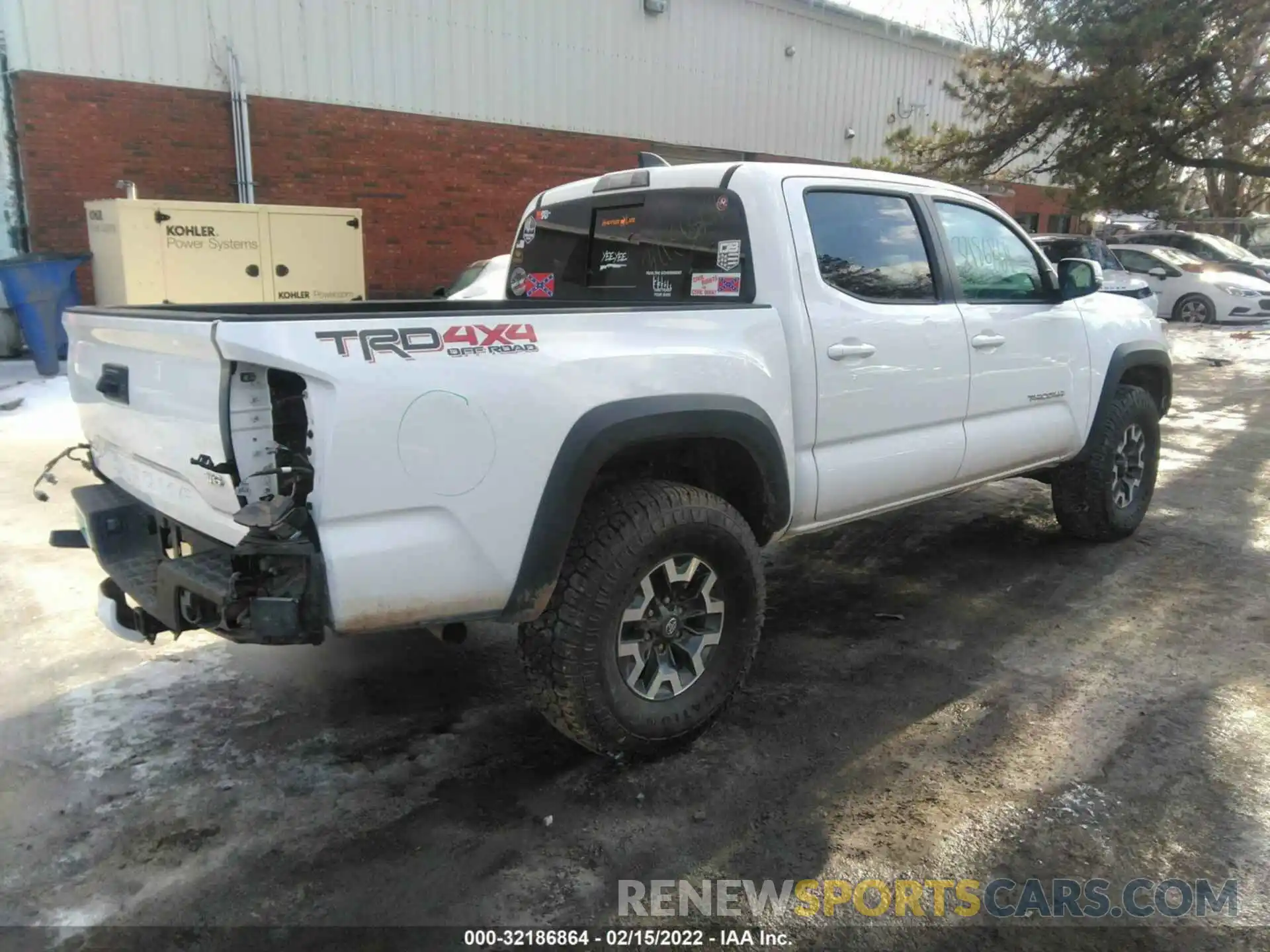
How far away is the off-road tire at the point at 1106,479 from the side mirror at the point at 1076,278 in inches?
31.9

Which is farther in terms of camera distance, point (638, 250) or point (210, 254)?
point (210, 254)

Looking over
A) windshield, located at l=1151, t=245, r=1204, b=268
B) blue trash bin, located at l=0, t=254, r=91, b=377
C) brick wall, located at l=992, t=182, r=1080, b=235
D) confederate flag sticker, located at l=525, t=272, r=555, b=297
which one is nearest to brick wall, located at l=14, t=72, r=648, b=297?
blue trash bin, located at l=0, t=254, r=91, b=377

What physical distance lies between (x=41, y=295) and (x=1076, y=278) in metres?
10.2

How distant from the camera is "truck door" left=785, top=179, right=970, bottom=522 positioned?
3619 mm

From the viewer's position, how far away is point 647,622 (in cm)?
314

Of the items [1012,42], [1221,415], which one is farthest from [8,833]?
[1012,42]

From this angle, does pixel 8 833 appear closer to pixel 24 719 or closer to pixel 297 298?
pixel 24 719

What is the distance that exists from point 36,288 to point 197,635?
25.9 ft

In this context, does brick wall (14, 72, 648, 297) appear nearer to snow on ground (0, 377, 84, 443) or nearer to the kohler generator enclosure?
the kohler generator enclosure

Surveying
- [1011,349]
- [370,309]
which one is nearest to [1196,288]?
[1011,349]

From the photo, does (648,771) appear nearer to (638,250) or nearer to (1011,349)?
(638,250)

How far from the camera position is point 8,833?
2.78m

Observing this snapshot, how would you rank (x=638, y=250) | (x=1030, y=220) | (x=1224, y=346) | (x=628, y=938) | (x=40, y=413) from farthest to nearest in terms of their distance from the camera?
(x=1030, y=220), (x=1224, y=346), (x=40, y=413), (x=638, y=250), (x=628, y=938)

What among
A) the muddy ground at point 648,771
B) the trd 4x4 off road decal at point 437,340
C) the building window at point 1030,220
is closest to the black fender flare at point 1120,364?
the muddy ground at point 648,771
